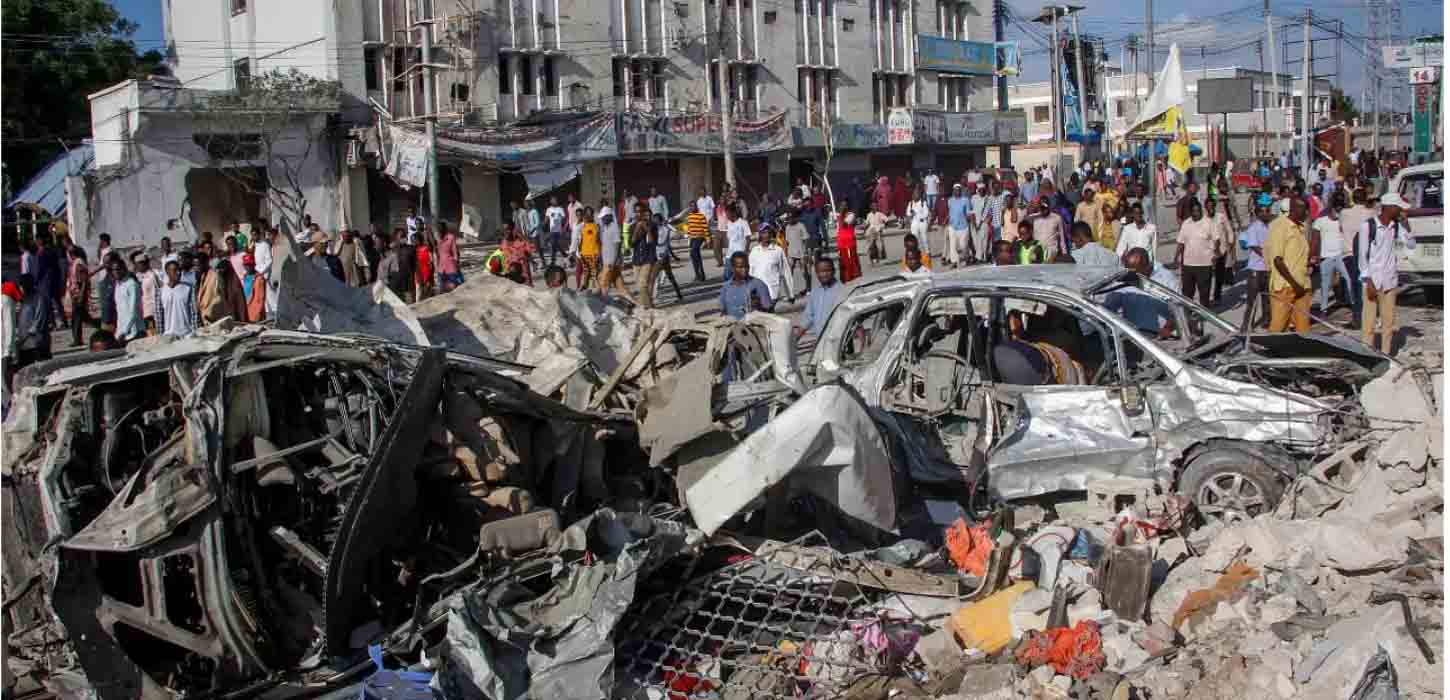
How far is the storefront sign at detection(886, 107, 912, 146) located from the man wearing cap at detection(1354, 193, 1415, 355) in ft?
97.7

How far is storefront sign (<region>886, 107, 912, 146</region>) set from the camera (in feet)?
137

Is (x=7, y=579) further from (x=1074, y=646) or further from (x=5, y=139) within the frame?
(x=5, y=139)

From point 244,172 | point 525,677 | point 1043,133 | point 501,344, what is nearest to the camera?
point 525,677

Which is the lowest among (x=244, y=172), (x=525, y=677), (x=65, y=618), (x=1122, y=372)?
(x=525, y=677)

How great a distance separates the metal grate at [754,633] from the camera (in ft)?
19.4

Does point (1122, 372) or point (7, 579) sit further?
point (1122, 372)

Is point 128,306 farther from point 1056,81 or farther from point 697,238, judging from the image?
point 1056,81

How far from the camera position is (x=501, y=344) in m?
10.8

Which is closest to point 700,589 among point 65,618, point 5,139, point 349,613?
point 349,613

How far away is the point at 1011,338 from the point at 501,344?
4251 millimetres

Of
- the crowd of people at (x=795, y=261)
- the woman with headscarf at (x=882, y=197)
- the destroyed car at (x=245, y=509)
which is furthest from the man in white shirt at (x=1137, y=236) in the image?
the woman with headscarf at (x=882, y=197)

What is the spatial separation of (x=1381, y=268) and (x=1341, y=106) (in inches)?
3115

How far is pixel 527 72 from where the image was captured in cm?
3394

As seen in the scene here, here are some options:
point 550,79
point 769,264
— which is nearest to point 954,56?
point 550,79
